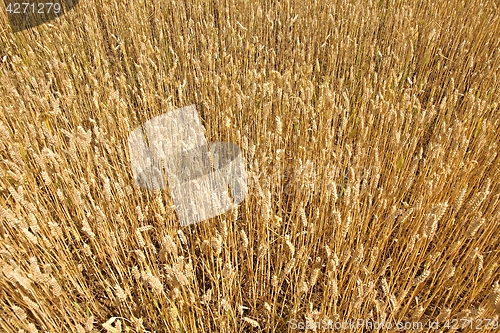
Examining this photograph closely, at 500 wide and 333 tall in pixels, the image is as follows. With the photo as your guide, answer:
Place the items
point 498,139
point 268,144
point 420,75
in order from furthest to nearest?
1. point 420,75
2. point 498,139
3. point 268,144

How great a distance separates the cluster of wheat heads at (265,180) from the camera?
0.98 metres

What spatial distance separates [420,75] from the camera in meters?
2.09

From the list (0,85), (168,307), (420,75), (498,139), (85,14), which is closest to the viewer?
(168,307)

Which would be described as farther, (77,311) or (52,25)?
(52,25)

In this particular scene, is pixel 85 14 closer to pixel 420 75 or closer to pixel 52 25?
pixel 52 25

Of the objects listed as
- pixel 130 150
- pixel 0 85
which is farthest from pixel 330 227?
pixel 0 85

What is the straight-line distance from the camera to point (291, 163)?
5.12 ft

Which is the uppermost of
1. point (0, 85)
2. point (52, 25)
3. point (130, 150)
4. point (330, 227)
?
point (52, 25)

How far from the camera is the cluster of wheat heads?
38.6 inches

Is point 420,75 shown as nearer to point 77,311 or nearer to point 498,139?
point 498,139

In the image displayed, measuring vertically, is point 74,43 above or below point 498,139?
above

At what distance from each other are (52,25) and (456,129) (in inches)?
88.6

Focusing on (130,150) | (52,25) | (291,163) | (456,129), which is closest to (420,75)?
(456,129)

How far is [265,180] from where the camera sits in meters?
1.13
